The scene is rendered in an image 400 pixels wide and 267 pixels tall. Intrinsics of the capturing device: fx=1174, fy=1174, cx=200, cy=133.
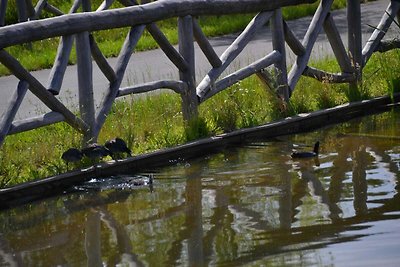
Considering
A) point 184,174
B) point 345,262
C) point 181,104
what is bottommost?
point 345,262

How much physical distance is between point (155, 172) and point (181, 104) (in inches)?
65.2

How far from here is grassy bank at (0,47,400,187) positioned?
10.6 m

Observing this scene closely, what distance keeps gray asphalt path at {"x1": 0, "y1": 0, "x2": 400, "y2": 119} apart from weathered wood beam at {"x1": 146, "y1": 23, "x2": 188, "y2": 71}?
8.32 feet

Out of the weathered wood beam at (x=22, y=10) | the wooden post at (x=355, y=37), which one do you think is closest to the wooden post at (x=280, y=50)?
the wooden post at (x=355, y=37)

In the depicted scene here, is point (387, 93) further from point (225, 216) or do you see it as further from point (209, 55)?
point (225, 216)

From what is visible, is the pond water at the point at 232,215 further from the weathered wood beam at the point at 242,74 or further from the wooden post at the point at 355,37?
the wooden post at the point at 355,37

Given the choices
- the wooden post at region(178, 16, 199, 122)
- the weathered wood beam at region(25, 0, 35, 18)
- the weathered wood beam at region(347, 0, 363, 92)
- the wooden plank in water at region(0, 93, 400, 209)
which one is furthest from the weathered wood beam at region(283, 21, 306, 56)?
the weathered wood beam at region(25, 0, 35, 18)

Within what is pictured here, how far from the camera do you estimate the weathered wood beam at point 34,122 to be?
32.7 ft

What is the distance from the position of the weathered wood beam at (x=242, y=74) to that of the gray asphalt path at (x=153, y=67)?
155 centimetres

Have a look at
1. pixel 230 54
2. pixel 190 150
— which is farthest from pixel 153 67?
pixel 190 150

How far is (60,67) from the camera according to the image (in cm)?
1058

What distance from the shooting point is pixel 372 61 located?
615 inches

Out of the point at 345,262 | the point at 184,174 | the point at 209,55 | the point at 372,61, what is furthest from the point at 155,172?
the point at 372,61

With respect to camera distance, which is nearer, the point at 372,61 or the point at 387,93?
the point at 387,93
